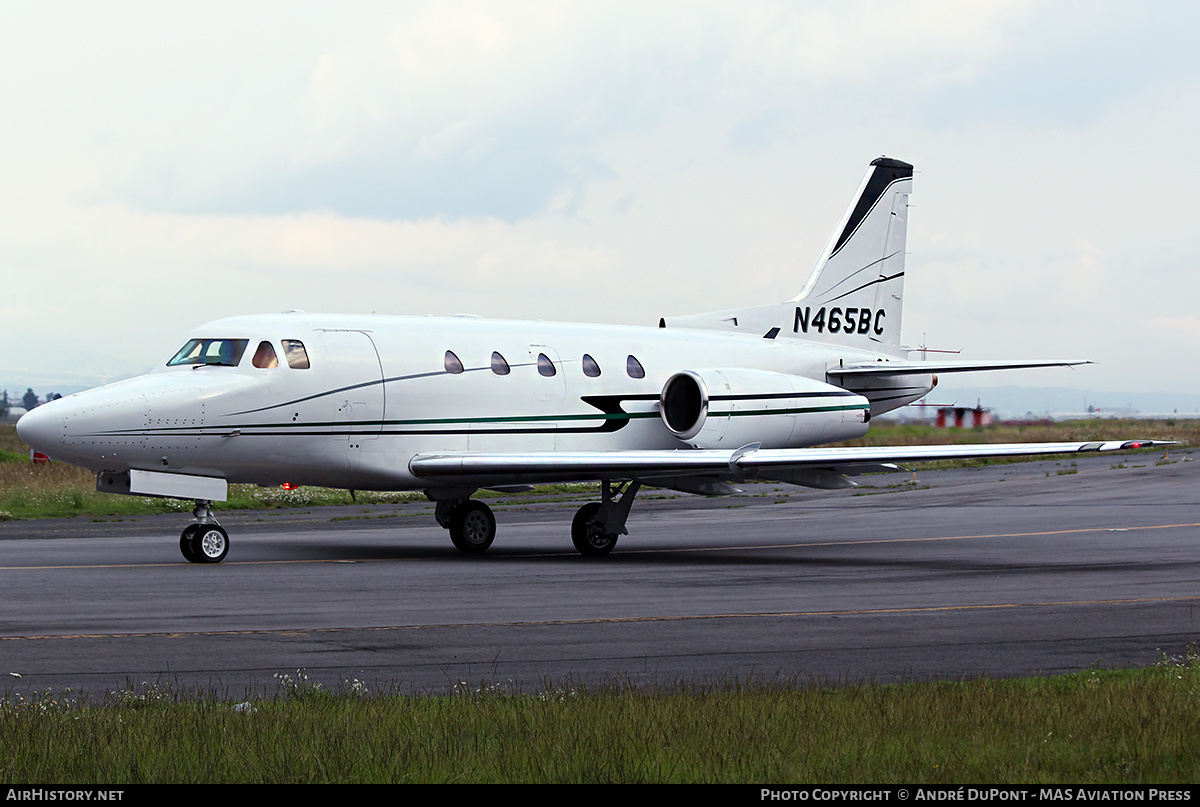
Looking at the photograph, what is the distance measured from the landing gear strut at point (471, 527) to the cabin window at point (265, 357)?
3796 mm

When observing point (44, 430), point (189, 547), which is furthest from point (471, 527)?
point (44, 430)

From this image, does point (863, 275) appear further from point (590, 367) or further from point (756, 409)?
point (590, 367)

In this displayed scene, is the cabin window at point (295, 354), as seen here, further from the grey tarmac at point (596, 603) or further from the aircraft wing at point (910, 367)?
the aircraft wing at point (910, 367)

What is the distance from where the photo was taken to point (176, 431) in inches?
766

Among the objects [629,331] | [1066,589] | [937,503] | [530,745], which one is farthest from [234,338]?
[937,503]

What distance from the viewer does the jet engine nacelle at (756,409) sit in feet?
79.2

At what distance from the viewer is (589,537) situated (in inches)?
875

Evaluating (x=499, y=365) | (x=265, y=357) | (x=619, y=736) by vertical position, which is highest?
(x=499, y=365)

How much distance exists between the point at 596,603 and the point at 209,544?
680 centimetres

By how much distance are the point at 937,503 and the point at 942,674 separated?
24.2 meters

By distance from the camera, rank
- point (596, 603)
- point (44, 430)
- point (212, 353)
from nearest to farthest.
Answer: point (596, 603)
point (44, 430)
point (212, 353)

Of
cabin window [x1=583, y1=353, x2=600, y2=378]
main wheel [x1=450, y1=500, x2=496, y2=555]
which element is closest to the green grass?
main wheel [x1=450, y1=500, x2=496, y2=555]

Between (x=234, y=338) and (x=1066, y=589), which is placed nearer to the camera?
(x=1066, y=589)
